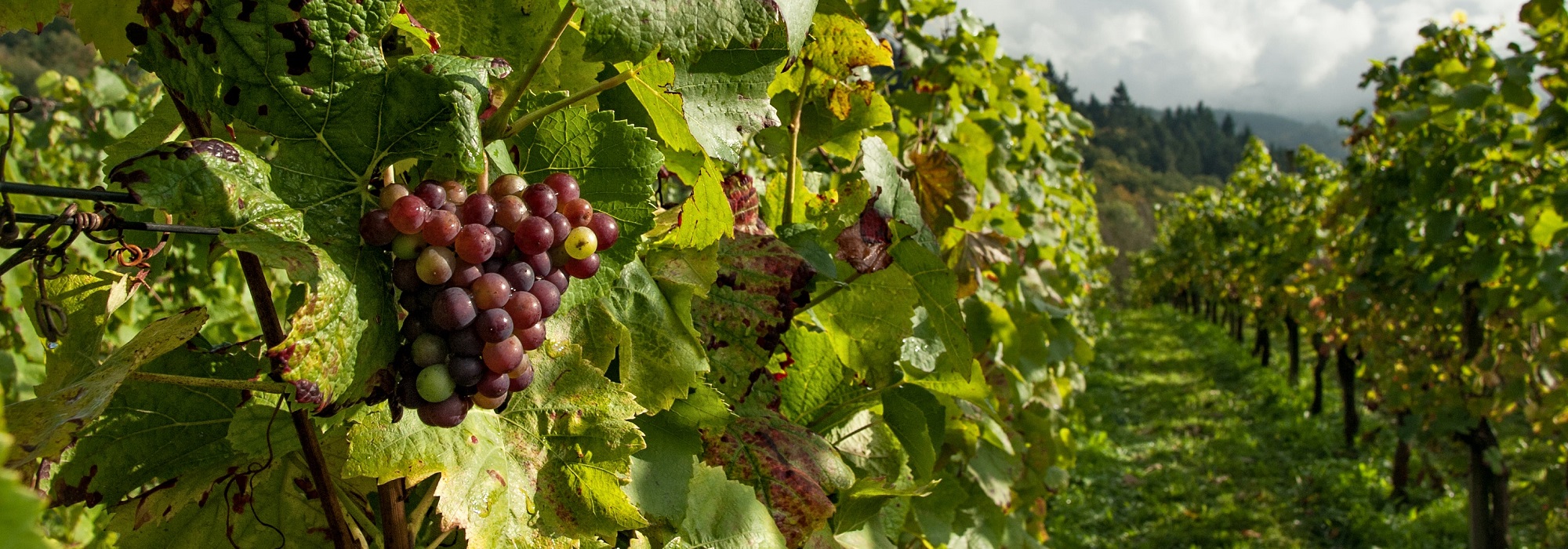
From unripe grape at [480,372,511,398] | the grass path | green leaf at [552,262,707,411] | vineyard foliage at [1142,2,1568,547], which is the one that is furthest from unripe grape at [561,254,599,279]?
the grass path

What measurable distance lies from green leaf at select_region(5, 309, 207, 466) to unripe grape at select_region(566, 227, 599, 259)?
357mm

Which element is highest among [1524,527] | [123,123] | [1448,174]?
[1448,174]

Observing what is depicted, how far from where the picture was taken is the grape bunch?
2.27 feet

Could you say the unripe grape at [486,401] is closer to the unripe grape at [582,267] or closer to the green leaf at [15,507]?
the unripe grape at [582,267]

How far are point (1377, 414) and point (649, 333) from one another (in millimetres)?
13746

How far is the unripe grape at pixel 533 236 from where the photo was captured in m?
0.72

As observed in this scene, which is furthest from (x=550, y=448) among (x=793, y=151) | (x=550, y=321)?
(x=793, y=151)

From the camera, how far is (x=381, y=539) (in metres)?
1.02

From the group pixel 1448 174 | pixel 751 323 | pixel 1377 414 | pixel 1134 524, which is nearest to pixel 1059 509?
pixel 1134 524

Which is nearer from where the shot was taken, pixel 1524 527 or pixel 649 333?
pixel 649 333

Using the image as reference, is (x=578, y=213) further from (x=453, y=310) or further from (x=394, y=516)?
(x=394, y=516)

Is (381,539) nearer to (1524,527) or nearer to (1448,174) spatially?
(1448,174)

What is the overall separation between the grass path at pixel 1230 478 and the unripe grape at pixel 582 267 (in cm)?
708

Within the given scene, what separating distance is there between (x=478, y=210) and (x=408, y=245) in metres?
0.06
